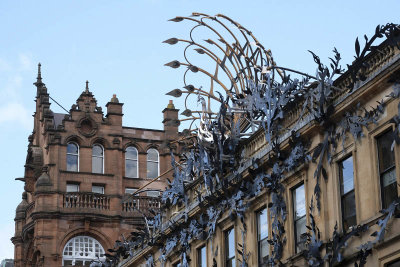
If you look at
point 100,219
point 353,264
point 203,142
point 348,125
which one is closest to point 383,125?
point 348,125

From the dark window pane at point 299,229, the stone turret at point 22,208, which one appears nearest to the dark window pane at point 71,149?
the stone turret at point 22,208

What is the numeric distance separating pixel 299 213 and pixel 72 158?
37397 mm

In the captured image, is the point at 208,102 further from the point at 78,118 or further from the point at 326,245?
the point at 78,118

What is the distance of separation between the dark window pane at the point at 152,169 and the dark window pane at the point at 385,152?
42697 millimetres

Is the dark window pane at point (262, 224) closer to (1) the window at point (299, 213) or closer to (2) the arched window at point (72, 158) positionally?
(1) the window at point (299, 213)

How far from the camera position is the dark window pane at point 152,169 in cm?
7525

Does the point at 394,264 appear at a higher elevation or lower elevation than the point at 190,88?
lower

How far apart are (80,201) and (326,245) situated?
38038mm

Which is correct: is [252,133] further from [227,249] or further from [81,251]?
[81,251]

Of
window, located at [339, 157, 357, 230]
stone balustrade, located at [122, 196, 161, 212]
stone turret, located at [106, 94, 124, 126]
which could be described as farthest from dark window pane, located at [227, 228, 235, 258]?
stone turret, located at [106, 94, 124, 126]

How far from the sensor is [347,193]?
35.0m

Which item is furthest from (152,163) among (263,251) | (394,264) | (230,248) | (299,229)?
(394,264)

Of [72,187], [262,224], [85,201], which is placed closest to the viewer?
[262,224]

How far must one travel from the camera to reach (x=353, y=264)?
33375mm
